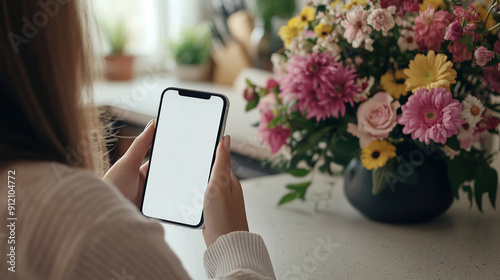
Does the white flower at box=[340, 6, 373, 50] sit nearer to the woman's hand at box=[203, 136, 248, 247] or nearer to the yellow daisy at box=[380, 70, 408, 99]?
the yellow daisy at box=[380, 70, 408, 99]

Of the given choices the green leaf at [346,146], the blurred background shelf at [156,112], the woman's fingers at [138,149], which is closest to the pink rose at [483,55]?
the green leaf at [346,146]

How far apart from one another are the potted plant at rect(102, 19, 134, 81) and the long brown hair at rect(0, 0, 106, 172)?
94.1 inches

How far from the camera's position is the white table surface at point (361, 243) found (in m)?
0.73

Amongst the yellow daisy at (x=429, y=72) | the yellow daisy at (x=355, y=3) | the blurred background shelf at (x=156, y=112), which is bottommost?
the blurred background shelf at (x=156, y=112)

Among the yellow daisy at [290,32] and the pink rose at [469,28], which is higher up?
the pink rose at [469,28]

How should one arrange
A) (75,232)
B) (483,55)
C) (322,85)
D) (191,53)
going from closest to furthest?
(75,232) < (483,55) < (322,85) < (191,53)

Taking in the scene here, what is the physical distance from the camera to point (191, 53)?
9.06ft

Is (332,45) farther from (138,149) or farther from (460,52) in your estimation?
(138,149)

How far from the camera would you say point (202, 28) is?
2.86m

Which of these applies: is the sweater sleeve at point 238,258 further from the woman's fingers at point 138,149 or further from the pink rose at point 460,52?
the pink rose at point 460,52

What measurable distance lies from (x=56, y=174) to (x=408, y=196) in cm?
59

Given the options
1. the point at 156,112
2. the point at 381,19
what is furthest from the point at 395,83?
the point at 156,112

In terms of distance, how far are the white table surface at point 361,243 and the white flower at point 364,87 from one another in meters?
0.23

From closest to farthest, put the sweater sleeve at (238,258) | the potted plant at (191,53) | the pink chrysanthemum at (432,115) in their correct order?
the sweater sleeve at (238,258), the pink chrysanthemum at (432,115), the potted plant at (191,53)
